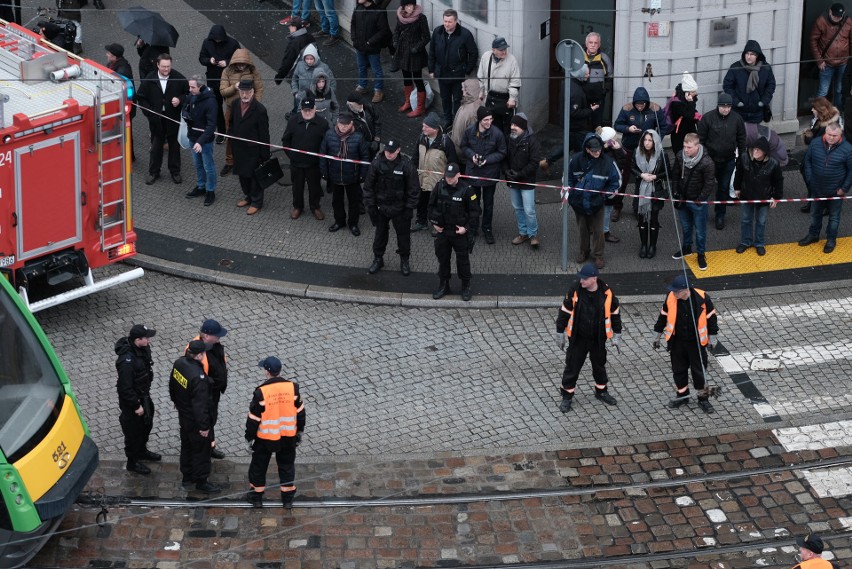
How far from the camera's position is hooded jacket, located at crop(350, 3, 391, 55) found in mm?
21234

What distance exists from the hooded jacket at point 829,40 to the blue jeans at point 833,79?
11 cm

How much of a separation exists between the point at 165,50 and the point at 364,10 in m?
2.91

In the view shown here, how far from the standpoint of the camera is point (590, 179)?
56.2 feet

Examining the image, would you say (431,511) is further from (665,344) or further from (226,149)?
(226,149)

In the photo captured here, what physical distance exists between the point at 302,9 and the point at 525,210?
756 cm

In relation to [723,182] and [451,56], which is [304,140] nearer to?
[451,56]

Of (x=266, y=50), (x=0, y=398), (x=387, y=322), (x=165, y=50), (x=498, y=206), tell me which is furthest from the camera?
(x=266, y=50)

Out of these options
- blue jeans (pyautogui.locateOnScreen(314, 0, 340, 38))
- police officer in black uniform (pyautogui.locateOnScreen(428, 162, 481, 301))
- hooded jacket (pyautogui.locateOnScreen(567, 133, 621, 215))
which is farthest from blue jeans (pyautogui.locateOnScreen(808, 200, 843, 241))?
blue jeans (pyautogui.locateOnScreen(314, 0, 340, 38))

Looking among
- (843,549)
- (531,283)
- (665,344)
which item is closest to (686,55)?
(531,283)

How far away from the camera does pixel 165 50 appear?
20.3 metres

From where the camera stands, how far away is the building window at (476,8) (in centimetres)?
2038

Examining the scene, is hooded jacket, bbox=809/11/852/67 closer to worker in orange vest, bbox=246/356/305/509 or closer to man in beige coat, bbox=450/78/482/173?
man in beige coat, bbox=450/78/482/173

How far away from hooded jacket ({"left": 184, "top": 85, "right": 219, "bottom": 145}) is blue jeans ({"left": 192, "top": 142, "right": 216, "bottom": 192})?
11 cm

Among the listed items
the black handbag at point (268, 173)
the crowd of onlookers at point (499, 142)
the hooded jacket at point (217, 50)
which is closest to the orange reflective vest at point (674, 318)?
the crowd of onlookers at point (499, 142)
